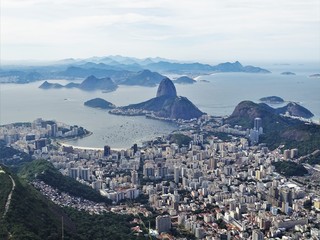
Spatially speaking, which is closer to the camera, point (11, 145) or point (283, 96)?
point (11, 145)

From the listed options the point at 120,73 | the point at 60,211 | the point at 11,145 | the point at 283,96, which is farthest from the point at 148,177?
the point at 120,73

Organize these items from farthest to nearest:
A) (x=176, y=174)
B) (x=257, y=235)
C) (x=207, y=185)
→ (x=176, y=174) → (x=207, y=185) → (x=257, y=235)

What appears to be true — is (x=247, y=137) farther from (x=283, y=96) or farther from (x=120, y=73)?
(x=120, y=73)

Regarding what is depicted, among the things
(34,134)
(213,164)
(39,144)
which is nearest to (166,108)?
(34,134)

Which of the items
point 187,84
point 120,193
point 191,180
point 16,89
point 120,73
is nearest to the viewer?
point 120,193

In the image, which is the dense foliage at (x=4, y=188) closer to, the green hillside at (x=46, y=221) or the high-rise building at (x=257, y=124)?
the green hillside at (x=46, y=221)

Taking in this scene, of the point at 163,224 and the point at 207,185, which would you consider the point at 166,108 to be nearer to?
the point at 207,185

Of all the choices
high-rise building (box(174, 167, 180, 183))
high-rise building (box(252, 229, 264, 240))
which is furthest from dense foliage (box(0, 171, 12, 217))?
high-rise building (box(174, 167, 180, 183))

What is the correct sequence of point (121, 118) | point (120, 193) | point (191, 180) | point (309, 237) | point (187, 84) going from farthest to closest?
point (187, 84) → point (121, 118) → point (191, 180) → point (120, 193) → point (309, 237)
